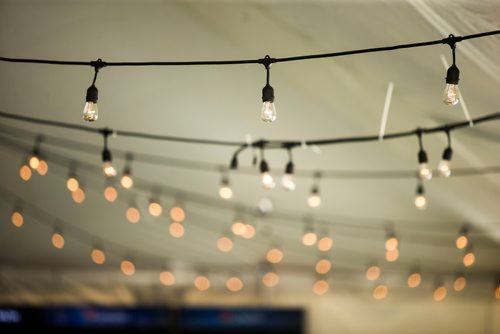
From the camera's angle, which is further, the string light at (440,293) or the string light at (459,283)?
the string light at (440,293)

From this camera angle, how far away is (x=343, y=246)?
833 cm

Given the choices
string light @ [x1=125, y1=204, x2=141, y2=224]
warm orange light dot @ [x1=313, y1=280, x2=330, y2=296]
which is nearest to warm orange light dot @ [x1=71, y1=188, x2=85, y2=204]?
string light @ [x1=125, y1=204, x2=141, y2=224]

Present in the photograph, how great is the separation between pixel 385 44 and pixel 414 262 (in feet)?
16.8

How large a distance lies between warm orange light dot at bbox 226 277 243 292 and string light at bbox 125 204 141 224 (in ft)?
6.16

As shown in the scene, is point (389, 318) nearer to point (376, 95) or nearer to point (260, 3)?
point (376, 95)

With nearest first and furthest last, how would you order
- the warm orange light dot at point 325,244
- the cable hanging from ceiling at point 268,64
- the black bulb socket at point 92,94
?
the cable hanging from ceiling at point 268,64
the black bulb socket at point 92,94
the warm orange light dot at point 325,244

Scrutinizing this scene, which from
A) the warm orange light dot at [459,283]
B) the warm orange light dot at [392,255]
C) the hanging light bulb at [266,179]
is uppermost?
the warm orange light dot at [392,255]

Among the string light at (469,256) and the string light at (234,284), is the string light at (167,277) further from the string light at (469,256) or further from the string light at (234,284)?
the string light at (469,256)

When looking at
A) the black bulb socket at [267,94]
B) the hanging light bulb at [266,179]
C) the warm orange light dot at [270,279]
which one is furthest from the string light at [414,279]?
the black bulb socket at [267,94]

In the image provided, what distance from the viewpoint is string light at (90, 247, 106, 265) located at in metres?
8.34

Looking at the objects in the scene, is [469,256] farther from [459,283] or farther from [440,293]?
[440,293]

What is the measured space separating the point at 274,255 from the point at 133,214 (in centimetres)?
215

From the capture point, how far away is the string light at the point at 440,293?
8.95m

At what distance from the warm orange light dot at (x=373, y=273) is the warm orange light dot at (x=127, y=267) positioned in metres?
3.27
